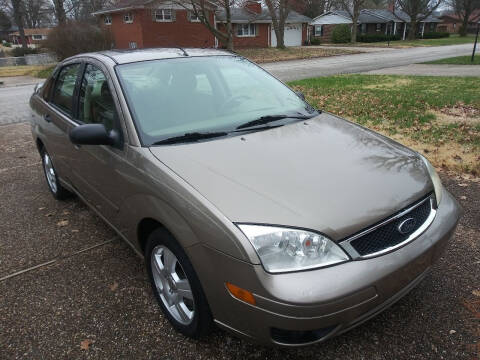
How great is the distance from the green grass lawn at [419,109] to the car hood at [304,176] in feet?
9.19

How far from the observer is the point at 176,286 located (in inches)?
93.0

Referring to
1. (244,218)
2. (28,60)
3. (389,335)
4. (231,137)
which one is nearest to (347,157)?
(231,137)

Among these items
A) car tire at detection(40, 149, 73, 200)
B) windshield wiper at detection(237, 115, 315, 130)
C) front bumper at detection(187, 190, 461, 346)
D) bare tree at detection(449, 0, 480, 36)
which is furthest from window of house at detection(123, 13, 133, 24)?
bare tree at detection(449, 0, 480, 36)

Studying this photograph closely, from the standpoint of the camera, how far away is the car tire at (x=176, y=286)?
2.15 m

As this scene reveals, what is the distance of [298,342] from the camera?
1933 millimetres

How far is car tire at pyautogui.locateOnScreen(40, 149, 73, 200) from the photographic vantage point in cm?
444

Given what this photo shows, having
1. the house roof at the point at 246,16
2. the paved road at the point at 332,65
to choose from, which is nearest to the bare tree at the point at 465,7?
the house roof at the point at 246,16

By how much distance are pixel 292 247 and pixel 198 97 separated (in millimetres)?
1609

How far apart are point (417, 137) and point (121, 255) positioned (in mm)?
4633

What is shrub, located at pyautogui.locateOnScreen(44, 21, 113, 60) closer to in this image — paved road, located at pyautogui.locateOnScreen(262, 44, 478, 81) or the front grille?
paved road, located at pyautogui.locateOnScreen(262, 44, 478, 81)

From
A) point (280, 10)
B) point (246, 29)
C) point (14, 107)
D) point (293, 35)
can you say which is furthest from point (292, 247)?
point (293, 35)

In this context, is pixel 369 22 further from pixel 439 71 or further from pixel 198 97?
pixel 198 97

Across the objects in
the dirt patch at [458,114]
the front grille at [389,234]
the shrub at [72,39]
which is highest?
the shrub at [72,39]

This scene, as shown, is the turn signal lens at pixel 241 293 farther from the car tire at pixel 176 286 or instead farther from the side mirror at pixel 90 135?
the side mirror at pixel 90 135
